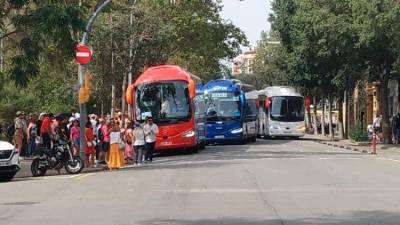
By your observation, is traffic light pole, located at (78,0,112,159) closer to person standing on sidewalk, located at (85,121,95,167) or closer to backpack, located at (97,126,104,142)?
person standing on sidewalk, located at (85,121,95,167)

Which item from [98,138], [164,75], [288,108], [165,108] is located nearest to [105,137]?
[98,138]

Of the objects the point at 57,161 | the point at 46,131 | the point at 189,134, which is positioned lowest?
the point at 57,161

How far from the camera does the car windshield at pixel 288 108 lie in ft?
174

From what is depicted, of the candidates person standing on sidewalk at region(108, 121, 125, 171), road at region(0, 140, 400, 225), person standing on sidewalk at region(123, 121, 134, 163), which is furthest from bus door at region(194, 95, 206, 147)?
road at region(0, 140, 400, 225)

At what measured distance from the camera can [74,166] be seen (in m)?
22.3

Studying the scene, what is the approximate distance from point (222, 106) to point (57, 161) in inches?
815

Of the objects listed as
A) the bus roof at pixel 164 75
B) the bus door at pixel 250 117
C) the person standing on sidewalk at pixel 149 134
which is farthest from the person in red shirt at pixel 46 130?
the bus door at pixel 250 117

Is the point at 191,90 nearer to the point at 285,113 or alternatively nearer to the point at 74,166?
the point at 74,166

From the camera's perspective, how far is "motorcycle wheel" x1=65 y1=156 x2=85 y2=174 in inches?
877

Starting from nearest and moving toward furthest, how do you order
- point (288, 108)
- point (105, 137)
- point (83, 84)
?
point (83, 84) → point (105, 137) → point (288, 108)

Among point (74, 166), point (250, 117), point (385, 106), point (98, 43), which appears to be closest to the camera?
point (74, 166)

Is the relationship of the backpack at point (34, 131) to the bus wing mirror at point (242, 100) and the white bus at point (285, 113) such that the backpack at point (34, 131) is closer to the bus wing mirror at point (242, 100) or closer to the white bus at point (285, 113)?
the bus wing mirror at point (242, 100)

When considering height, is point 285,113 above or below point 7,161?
above

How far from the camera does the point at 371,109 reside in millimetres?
65875
